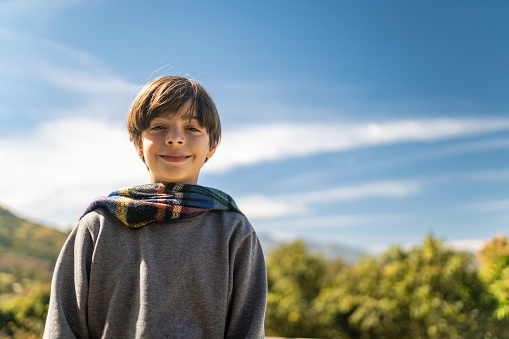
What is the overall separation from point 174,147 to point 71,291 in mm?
567

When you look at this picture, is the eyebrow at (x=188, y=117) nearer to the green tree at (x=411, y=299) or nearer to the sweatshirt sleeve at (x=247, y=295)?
the sweatshirt sleeve at (x=247, y=295)

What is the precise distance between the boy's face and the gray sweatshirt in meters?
0.17

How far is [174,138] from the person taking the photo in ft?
4.98

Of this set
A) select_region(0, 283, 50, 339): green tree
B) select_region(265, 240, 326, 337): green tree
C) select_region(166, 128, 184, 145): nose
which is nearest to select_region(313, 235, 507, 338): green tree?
select_region(265, 240, 326, 337): green tree

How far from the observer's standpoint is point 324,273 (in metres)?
14.0

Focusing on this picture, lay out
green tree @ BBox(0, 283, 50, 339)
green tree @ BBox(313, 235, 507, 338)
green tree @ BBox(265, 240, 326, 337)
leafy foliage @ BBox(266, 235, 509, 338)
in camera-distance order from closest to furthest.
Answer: green tree @ BBox(0, 283, 50, 339)
green tree @ BBox(313, 235, 507, 338)
leafy foliage @ BBox(266, 235, 509, 338)
green tree @ BBox(265, 240, 326, 337)

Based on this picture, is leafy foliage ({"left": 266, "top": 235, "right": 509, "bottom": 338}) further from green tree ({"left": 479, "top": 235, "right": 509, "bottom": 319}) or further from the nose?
the nose

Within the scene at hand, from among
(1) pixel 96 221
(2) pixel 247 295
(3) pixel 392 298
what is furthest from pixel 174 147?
(3) pixel 392 298

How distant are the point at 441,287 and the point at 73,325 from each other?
9.54 metres

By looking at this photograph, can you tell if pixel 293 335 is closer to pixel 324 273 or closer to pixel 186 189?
pixel 324 273

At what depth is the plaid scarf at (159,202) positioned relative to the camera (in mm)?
1450

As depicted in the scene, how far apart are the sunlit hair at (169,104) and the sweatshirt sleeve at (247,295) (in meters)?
0.45

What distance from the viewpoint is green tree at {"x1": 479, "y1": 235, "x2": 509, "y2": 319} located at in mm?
6758

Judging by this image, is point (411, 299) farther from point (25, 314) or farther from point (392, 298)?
point (25, 314)
